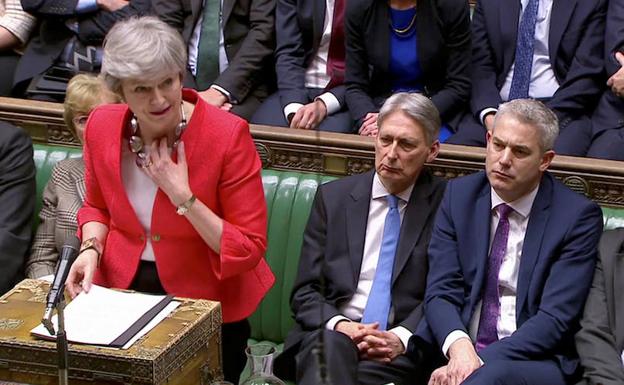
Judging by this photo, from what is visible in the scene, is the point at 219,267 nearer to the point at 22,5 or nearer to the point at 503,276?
the point at 503,276

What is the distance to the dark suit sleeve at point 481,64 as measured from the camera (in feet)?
12.0

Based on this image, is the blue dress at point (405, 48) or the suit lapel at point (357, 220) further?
the blue dress at point (405, 48)

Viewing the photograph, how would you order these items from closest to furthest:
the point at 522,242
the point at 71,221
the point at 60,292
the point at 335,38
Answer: the point at 60,292 → the point at 522,242 → the point at 71,221 → the point at 335,38

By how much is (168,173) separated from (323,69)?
4.83 feet

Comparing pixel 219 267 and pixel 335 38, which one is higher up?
pixel 335 38

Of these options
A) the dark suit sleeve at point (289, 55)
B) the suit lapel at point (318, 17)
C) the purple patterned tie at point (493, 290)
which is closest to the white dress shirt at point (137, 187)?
the purple patterned tie at point (493, 290)

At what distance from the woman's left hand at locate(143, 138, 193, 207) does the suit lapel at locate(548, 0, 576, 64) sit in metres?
1.53

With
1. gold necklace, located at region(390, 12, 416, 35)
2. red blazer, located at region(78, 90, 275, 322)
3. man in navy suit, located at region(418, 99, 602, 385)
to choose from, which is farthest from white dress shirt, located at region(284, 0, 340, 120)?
red blazer, located at region(78, 90, 275, 322)

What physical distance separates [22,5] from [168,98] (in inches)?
72.7

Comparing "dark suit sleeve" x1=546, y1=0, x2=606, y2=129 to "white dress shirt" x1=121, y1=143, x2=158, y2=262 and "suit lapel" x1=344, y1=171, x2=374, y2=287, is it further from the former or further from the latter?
"white dress shirt" x1=121, y1=143, x2=158, y2=262

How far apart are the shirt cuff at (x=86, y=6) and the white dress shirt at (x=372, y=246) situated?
1.55 m

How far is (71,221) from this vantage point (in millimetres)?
3230

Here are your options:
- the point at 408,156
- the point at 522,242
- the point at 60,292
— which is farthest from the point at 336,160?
the point at 60,292

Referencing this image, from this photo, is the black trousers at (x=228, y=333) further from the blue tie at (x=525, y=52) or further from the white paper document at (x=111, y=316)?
the blue tie at (x=525, y=52)
